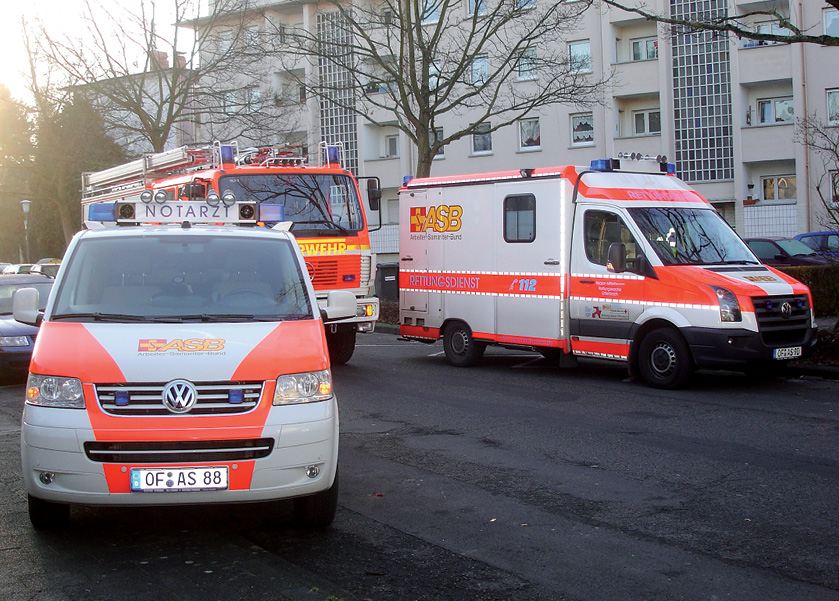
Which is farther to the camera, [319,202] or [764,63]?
[764,63]

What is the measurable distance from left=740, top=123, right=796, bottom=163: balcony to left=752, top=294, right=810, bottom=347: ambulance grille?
27250mm

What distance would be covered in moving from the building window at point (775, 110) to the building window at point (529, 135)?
31.4 feet

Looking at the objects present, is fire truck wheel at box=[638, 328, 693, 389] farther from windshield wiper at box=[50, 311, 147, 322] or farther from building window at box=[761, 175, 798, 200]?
building window at box=[761, 175, 798, 200]

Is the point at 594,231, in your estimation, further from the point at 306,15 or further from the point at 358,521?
the point at 306,15

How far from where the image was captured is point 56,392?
5180mm

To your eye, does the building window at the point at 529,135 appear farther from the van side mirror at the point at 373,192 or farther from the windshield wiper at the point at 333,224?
the windshield wiper at the point at 333,224

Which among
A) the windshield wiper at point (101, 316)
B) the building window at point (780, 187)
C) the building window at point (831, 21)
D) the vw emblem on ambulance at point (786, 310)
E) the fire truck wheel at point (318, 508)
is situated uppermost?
the building window at point (831, 21)

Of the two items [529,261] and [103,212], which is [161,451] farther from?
[529,261]

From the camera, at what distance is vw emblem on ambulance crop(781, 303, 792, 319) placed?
1128 centimetres

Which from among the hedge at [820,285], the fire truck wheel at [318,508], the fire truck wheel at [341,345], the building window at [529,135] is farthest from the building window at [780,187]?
the fire truck wheel at [318,508]

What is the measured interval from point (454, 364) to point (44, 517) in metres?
9.13

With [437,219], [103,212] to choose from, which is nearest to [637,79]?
[437,219]

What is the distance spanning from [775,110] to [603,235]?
28.6 m

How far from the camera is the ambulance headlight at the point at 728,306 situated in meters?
11.0
